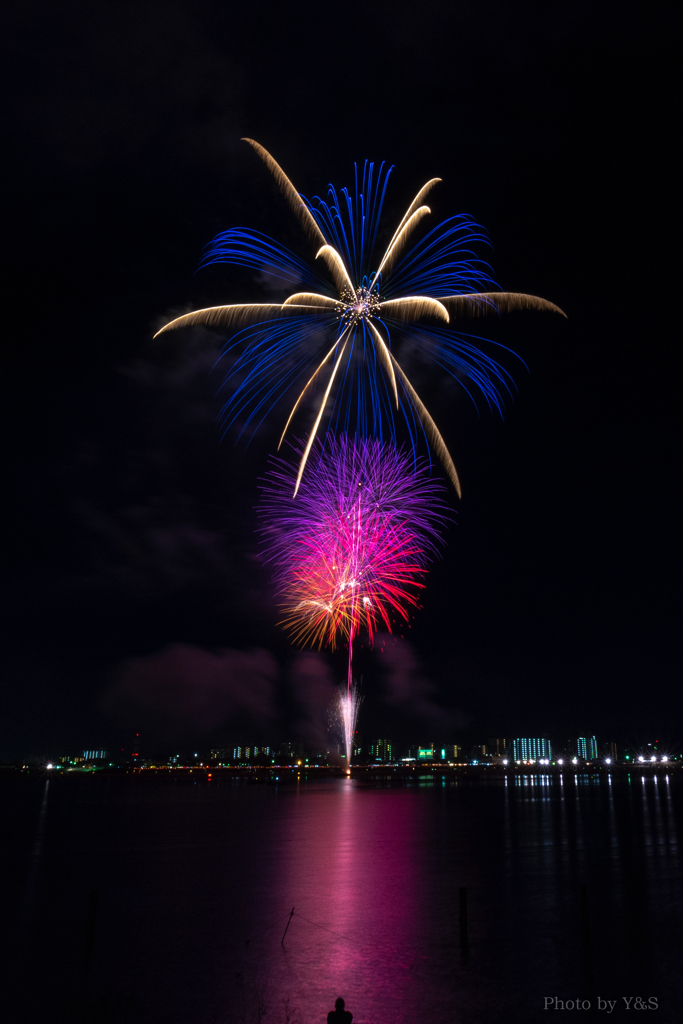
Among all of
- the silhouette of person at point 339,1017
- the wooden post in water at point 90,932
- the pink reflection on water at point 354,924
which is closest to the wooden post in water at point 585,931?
the pink reflection on water at point 354,924

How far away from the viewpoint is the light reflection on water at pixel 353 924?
10.5 meters

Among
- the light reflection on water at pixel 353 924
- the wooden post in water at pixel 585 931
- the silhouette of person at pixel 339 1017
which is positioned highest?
the silhouette of person at pixel 339 1017

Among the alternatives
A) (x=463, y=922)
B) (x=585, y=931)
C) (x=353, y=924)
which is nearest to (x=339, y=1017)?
(x=463, y=922)

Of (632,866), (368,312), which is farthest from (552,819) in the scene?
(368,312)

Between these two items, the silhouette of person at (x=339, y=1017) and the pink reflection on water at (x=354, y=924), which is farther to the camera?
the pink reflection on water at (x=354, y=924)

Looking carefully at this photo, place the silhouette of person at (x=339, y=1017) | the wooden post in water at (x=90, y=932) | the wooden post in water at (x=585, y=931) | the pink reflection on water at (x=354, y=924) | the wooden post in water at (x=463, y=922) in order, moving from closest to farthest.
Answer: the silhouette of person at (x=339, y=1017) < the pink reflection on water at (x=354, y=924) < the wooden post in water at (x=90, y=932) < the wooden post in water at (x=585, y=931) < the wooden post in water at (x=463, y=922)

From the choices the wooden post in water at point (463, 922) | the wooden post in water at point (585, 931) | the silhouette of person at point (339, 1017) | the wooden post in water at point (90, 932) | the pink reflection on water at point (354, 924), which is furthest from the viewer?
the wooden post in water at point (463, 922)

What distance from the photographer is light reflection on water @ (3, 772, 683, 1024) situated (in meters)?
10.5

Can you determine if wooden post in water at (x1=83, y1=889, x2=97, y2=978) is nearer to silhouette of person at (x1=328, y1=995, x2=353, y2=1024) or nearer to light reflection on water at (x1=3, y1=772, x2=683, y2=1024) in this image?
light reflection on water at (x1=3, y1=772, x2=683, y2=1024)

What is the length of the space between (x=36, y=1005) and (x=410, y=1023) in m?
5.62

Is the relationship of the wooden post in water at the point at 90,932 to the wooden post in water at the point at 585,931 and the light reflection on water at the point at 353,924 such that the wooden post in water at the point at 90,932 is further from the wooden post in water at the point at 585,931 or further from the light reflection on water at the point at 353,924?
the wooden post in water at the point at 585,931

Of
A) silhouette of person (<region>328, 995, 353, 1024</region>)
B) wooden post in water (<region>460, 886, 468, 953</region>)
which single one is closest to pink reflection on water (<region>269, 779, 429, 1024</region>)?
wooden post in water (<region>460, 886, 468, 953</region>)

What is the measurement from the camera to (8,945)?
13.5 m

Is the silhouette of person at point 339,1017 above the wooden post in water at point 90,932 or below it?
above
